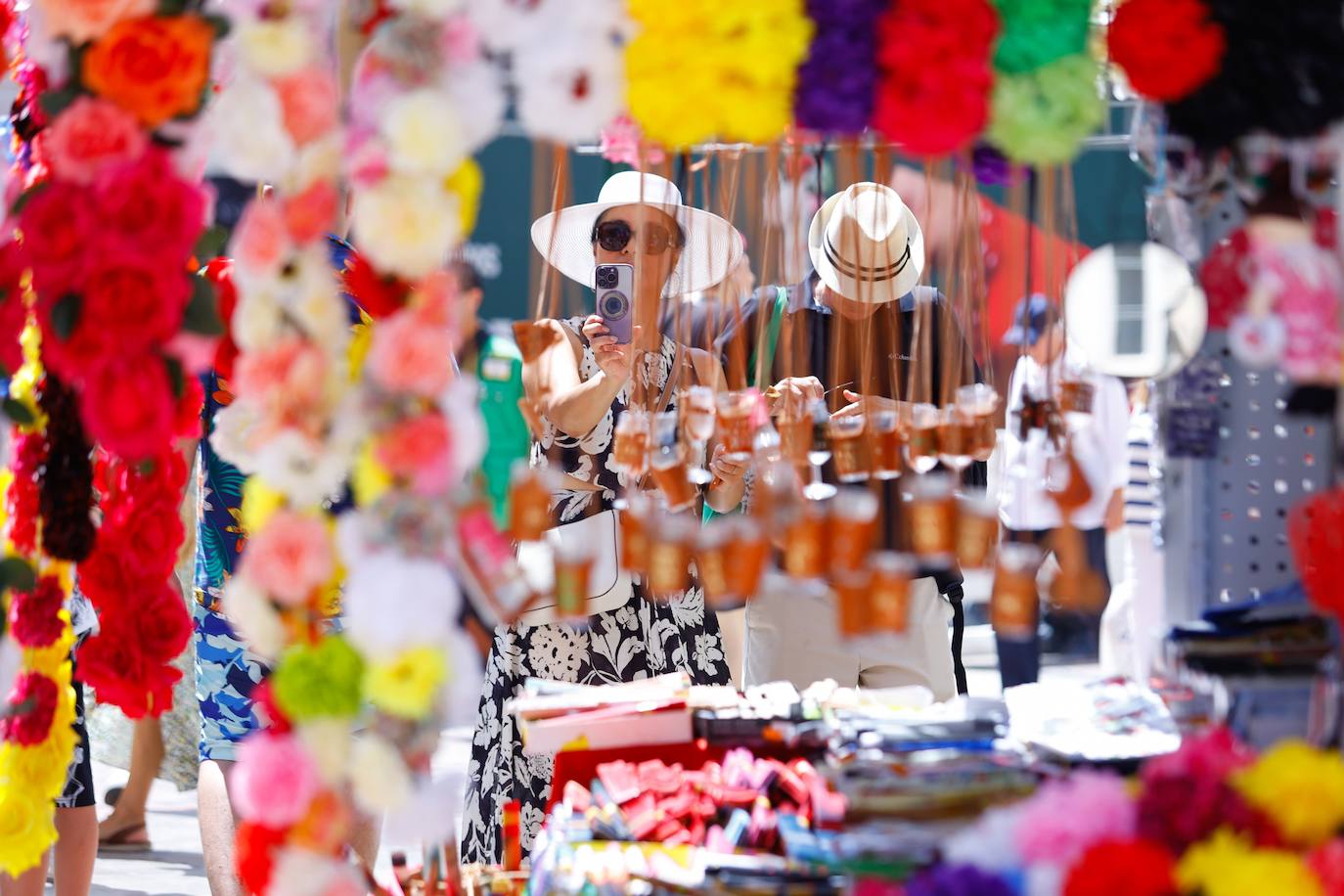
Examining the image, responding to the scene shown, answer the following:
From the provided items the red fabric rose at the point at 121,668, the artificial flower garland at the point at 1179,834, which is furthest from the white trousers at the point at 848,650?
the artificial flower garland at the point at 1179,834

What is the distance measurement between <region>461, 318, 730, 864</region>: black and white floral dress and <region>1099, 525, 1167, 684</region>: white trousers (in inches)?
42.1

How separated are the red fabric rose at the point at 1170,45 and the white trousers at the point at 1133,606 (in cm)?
189

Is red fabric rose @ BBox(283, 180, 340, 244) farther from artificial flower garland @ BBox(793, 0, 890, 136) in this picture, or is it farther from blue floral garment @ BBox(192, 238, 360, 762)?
blue floral garment @ BBox(192, 238, 360, 762)

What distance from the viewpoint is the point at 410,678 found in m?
1.76

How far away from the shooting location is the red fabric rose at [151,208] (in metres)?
1.92

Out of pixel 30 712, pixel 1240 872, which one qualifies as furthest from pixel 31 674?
pixel 1240 872

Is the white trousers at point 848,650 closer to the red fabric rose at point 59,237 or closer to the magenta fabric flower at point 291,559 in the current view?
the magenta fabric flower at point 291,559

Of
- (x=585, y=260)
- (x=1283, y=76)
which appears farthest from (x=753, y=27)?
(x=585, y=260)

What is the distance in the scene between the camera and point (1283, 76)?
1835 mm

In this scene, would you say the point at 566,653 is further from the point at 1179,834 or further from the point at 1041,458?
the point at 1179,834

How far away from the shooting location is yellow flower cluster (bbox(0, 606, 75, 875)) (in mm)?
2363

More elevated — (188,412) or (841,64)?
(841,64)

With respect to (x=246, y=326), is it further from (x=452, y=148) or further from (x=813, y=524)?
(x=813, y=524)

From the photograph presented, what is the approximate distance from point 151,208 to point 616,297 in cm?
137
